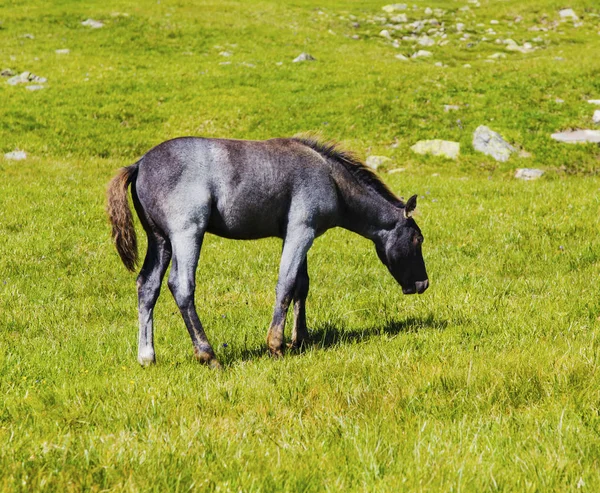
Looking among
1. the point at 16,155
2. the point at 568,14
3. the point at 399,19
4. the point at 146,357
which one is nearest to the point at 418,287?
the point at 146,357

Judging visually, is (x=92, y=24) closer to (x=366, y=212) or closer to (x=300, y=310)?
(x=366, y=212)

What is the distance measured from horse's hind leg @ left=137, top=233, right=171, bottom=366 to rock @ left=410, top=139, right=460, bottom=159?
638 inches

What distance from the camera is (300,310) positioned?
790 cm

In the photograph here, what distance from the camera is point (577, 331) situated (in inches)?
289

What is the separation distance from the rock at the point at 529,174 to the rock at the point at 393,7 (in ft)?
113

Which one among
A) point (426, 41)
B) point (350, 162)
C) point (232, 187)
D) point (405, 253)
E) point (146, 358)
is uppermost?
point (232, 187)

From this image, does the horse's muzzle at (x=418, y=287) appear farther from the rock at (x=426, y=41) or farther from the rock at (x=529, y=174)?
the rock at (x=426, y=41)

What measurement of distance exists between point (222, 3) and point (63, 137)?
27.5 meters

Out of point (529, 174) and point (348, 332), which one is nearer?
point (348, 332)

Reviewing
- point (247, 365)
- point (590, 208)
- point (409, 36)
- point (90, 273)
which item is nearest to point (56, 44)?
point (409, 36)

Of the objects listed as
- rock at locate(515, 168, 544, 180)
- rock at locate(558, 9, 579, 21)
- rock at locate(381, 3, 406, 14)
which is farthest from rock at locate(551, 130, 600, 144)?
rock at locate(381, 3, 406, 14)

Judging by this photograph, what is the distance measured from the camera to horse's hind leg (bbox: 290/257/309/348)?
7.90 m

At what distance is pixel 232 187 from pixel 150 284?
1.51 metres

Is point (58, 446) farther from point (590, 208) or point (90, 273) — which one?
point (590, 208)
